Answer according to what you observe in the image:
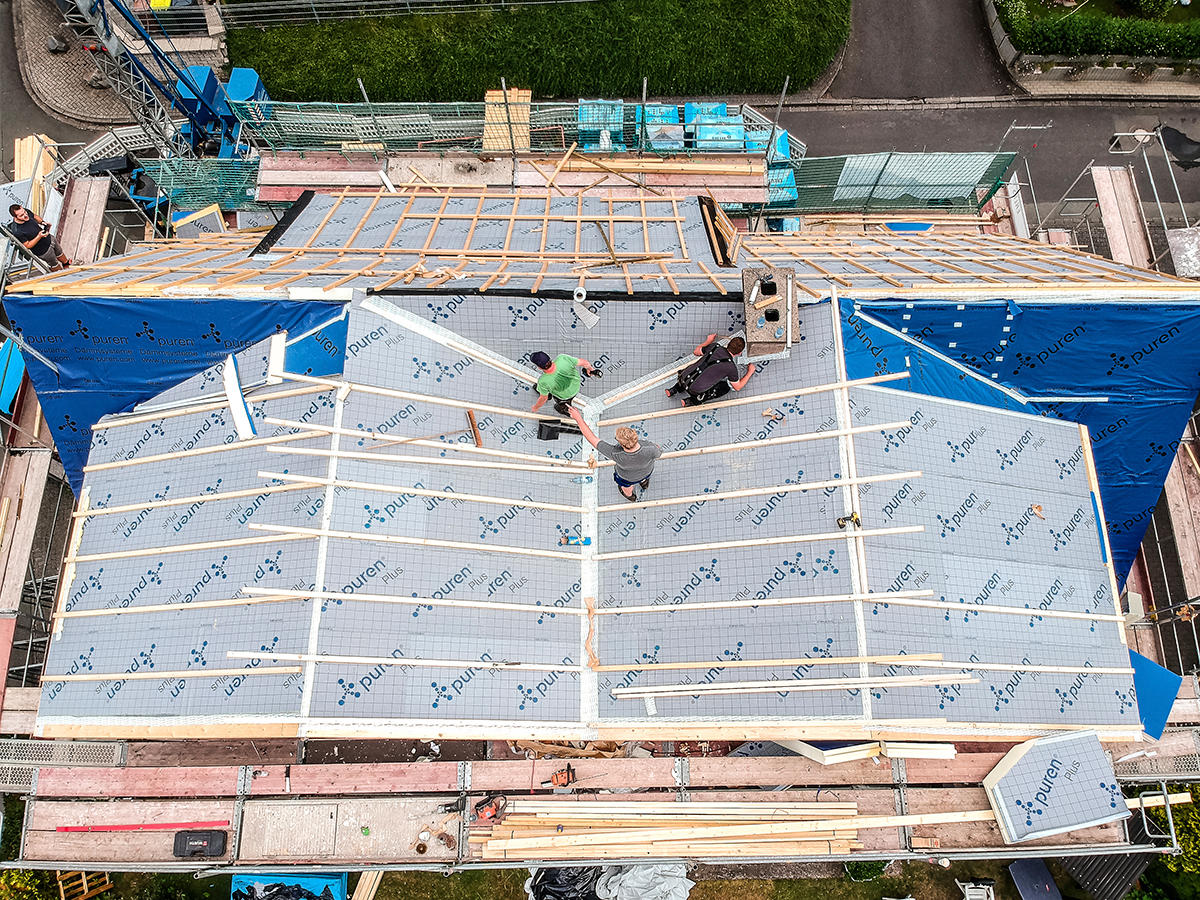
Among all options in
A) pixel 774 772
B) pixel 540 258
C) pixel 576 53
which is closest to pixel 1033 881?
pixel 774 772

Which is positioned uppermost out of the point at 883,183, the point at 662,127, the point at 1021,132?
the point at 1021,132

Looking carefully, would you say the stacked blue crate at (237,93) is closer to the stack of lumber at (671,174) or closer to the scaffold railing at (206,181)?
the scaffold railing at (206,181)

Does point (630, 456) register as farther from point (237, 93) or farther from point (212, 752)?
point (237, 93)

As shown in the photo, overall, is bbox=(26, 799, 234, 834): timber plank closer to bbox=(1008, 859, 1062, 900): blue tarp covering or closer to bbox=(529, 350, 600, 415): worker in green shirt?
bbox=(529, 350, 600, 415): worker in green shirt

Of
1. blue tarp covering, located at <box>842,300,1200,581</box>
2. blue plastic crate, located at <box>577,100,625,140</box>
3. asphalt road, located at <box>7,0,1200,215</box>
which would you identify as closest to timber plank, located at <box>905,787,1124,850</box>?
blue tarp covering, located at <box>842,300,1200,581</box>

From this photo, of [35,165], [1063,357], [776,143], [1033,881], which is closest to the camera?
[1063,357]

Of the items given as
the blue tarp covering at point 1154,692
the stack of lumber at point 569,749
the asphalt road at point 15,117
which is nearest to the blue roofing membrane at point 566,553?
the blue tarp covering at point 1154,692

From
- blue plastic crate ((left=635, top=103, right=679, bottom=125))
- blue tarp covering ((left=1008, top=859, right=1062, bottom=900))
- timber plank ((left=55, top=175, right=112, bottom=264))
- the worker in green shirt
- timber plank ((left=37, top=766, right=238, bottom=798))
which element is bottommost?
blue tarp covering ((left=1008, top=859, right=1062, bottom=900))
